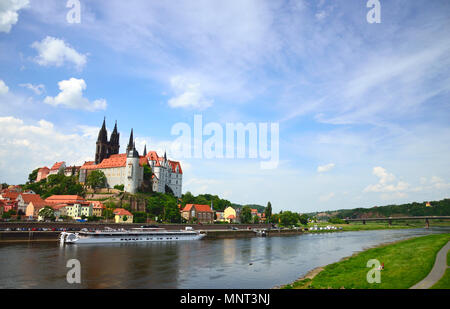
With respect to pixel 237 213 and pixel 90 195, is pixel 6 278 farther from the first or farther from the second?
pixel 237 213

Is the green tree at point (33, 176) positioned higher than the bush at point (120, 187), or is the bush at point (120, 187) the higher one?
the green tree at point (33, 176)

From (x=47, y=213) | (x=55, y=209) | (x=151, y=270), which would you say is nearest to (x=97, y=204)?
(x=55, y=209)

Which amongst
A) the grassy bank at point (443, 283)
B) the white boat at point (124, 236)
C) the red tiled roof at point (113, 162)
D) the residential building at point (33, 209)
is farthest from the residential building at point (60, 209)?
the grassy bank at point (443, 283)

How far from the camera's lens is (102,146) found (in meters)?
123

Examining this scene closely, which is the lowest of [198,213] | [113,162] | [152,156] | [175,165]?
[198,213]

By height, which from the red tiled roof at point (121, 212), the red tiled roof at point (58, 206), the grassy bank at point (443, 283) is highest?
the red tiled roof at point (58, 206)

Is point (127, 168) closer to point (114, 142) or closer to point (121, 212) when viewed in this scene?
point (121, 212)

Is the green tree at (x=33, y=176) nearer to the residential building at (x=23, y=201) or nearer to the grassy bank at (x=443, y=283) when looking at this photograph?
the residential building at (x=23, y=201)

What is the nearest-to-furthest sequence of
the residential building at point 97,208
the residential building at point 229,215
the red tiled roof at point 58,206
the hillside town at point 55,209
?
the hillside town at point 55,209
the red tiled roof at point 58,206
the residential building at point 97,208
the residential building at point 229,215

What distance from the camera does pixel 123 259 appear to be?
4003 cm

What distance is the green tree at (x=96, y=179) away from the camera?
335 ft

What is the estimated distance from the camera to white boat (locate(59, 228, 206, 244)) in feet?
192

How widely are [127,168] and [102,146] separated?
87.2 feet
